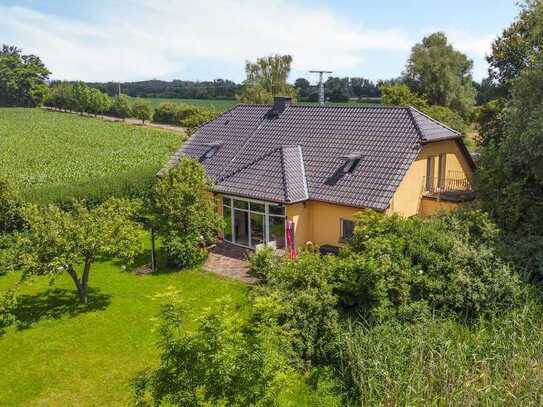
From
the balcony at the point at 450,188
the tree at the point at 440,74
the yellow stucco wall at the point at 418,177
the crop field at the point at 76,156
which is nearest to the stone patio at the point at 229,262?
the yellow stucco wall at the point at 418,177

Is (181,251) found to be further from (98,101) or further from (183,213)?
(98,101)

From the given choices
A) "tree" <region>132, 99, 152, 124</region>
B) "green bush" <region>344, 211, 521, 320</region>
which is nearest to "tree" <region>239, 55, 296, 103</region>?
"green bush" <region>344, 211, 521, 320</region>

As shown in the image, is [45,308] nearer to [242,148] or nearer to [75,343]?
[75,343]

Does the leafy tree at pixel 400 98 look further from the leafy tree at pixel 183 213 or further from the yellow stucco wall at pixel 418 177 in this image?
the leafy tree at pixel 183 213

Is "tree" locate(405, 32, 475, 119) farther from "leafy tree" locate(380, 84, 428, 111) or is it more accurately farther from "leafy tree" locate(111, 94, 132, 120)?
"leafy tree" locate(111, 94, 132, 120)

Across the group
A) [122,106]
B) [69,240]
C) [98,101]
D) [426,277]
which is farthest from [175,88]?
[426,277]

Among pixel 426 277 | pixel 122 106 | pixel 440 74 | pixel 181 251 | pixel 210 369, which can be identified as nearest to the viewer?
pixel 210 369

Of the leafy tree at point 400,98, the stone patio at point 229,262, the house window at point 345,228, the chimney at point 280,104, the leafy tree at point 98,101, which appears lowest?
the stone patio at point 229,262
